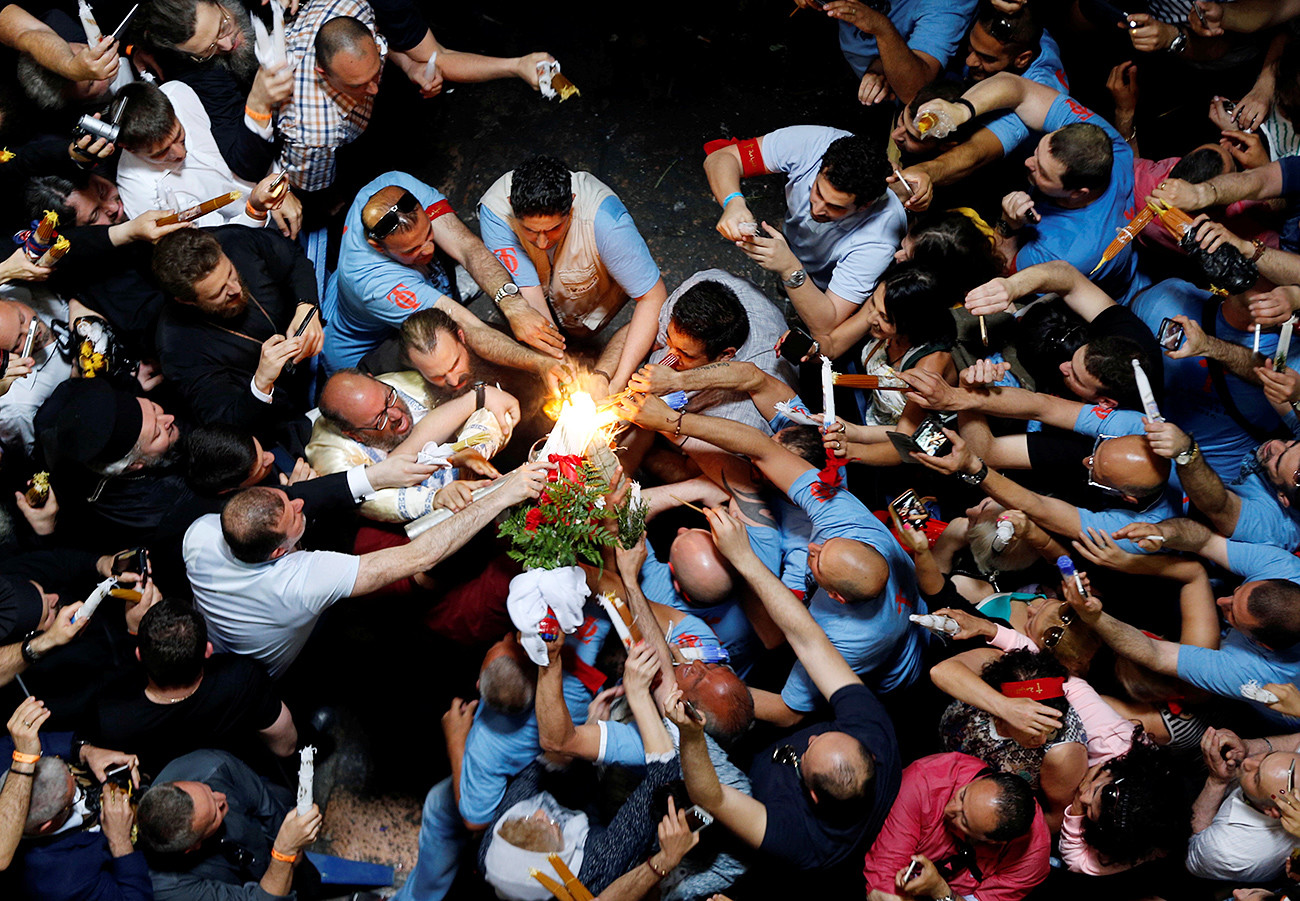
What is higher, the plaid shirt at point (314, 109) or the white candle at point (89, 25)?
the white candle at point (89, 25)

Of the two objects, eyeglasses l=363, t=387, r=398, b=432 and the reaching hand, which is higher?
eyeglasses l=363, t=387, r=398, b=432

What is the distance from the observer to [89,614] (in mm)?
3996

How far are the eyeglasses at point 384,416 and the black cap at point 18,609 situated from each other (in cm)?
160

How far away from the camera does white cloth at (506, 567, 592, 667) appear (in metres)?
3.55

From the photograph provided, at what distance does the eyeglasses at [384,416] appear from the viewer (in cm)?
422

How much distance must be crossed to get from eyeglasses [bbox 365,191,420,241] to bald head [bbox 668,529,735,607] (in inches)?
80.0

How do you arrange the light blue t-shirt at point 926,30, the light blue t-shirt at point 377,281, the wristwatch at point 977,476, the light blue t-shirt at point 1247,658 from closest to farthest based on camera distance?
the light blue t-shirt at point 1247,658 → the wristwatch at point 977,476 → the light blue t-shirt at point 377,281 → the light blue t-shirt at point 926,30

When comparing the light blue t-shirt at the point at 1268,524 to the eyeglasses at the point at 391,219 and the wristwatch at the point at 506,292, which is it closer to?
the wristwatch at the point at 506,292

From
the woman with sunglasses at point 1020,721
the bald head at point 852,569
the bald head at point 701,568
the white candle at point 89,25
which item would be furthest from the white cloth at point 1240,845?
the white candle at point 89,25

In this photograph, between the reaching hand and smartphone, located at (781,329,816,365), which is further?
smartphone, located at (781,329,816,365)

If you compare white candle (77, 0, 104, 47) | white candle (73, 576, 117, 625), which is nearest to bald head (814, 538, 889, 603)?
white candle (73, 576, 117, 625)

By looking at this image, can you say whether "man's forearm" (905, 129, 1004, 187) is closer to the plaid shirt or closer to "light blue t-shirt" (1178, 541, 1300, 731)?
"light blue t-shirt" (1178, 541, 1300, 731)

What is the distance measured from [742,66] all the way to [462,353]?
308 centimetres

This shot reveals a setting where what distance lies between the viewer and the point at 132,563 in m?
4.21
